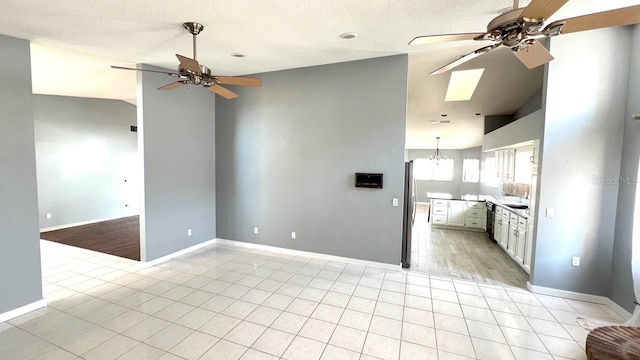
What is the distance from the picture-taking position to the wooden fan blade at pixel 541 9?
138cm

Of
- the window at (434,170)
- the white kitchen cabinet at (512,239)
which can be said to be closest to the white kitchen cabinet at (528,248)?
the white kitchen cabinet at (512,239)

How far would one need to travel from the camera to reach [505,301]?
10.1 ft

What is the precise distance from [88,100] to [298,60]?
6105 millimetres

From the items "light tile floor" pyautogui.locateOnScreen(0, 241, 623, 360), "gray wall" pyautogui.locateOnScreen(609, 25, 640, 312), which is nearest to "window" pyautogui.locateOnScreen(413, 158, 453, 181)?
"gray wall" pyautogui.locateOnScreen(609, 25, 640, 312)

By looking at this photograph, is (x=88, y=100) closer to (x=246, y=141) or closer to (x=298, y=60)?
(x=246, y=141)

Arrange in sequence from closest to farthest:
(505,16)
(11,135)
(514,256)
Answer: (505,16)
(11,135)
(514,256)

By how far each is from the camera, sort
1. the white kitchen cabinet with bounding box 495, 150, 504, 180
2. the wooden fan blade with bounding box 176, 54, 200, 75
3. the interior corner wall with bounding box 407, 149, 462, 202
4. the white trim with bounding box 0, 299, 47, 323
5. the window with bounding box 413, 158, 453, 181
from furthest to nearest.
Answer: the window with bounding box 413, 158, 453, 181
the interior corner wall with bounding box 407, 149, 462, 202
the white kitchen cabinet with bounding box 495, 150, 504, 180
the white trim with bounding box 0, 299, 47, 323
the wooden fan blade with bounding box 176, 54, 200, 75

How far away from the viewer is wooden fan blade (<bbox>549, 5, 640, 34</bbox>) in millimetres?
1475

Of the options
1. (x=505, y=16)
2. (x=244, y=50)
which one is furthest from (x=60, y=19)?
(x=505, y=16)

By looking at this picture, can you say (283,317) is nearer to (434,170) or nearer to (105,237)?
(105,237)

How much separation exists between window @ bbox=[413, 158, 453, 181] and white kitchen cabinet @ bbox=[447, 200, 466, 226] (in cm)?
550

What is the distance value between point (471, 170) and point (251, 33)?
11161 millimetres

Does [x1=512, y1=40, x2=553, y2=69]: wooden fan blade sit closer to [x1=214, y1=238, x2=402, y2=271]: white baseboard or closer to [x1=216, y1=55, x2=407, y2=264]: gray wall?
[x1=216, y1=55, x2=407, y2=264]: gray wall

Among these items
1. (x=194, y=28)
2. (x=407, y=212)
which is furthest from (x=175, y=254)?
(x=407, y=212)
